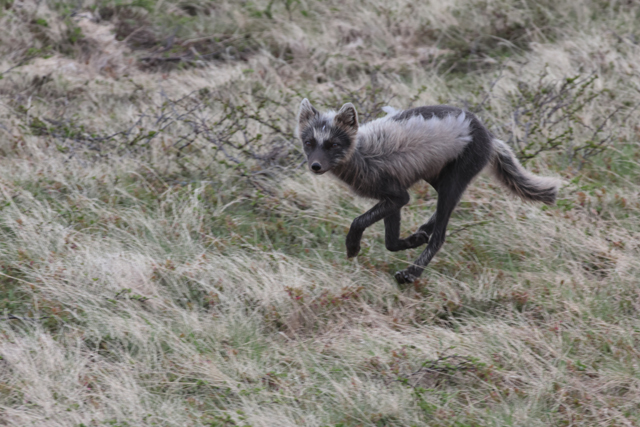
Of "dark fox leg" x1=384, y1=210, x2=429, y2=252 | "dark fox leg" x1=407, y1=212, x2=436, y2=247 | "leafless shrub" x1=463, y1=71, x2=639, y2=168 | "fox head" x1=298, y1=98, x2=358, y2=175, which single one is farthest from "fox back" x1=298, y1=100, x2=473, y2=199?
"leafless shrub" x1=463, y1=71, x2=639, y2=168

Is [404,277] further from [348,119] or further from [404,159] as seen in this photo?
[348,119]

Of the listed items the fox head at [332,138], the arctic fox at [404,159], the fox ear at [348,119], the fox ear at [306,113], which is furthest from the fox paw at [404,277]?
the fox ear at [306,113]

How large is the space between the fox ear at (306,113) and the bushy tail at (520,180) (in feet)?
5.24

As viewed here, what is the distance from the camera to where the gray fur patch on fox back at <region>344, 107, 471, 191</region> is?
5.30 metres

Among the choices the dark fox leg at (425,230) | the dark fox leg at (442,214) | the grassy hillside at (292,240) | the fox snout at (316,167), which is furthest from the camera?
the dark fox leg at (425,230)

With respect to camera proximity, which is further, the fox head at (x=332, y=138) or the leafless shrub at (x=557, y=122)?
the leafless shrub at (x=557, y=122)

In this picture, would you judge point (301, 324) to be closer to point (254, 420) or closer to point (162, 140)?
point (254, 420)

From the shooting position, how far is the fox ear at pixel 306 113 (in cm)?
548

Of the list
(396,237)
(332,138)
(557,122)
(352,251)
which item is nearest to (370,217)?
(352,251)

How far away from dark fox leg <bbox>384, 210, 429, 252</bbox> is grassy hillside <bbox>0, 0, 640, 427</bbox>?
0.70 ft

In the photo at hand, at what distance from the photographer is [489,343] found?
14.7 feet

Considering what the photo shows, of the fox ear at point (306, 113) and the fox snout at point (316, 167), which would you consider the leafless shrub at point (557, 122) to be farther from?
the fox snout at point (316, 167)

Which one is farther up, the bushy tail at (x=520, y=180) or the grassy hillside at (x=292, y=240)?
the bushy tail at (x=520, y=180)

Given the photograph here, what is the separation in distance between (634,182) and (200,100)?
16.7 feet
